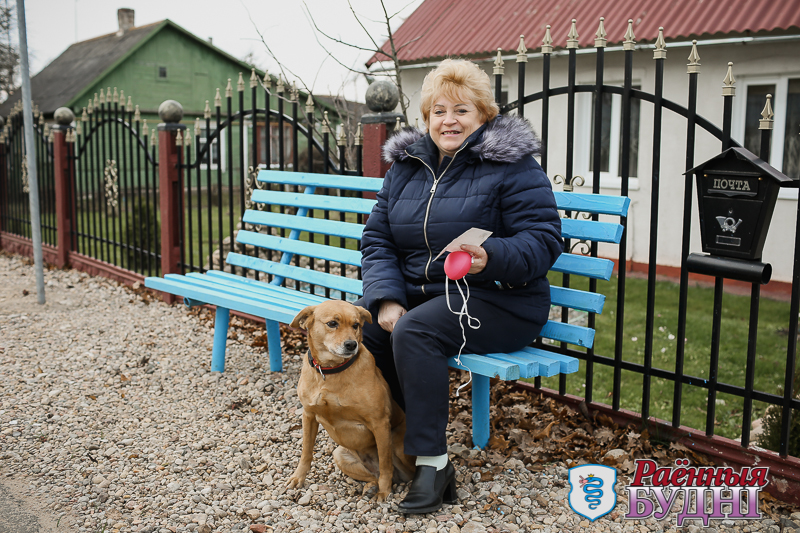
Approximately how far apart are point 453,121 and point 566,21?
27.2ft

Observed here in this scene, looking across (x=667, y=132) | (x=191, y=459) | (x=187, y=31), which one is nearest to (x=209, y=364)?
(x=191, y=459)

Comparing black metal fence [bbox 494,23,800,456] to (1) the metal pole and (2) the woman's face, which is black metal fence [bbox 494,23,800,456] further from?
(1) the metal pole

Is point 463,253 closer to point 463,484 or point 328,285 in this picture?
point 463,484

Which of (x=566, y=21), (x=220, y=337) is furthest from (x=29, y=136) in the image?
(x=566, y=21)

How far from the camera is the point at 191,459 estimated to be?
11.3 ft

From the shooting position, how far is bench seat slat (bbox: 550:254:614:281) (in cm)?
324

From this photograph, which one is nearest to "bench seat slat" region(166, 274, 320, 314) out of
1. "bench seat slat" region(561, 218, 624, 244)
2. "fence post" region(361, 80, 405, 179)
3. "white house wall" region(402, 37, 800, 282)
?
"fence post" region(361, 80, 405, 179)

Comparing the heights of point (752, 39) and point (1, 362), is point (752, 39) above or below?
above

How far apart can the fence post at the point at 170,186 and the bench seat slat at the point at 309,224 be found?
4.98 feet

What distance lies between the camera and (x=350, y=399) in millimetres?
2859

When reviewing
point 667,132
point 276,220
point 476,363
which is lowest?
point 476,363

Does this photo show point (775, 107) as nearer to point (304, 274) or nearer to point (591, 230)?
point (591, 230)

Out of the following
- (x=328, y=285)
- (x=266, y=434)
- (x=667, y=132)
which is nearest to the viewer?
(x=266, y=434)

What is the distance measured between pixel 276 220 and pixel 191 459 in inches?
78.3
